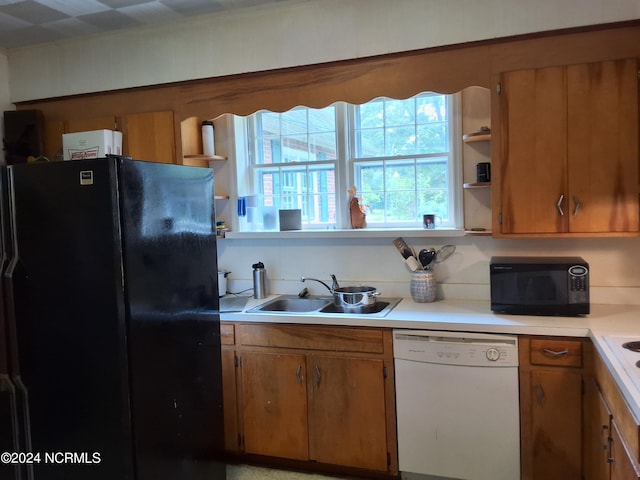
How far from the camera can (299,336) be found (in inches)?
105

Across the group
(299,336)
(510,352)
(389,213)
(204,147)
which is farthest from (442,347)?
(204,147)

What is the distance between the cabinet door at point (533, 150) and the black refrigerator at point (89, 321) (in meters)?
1.68

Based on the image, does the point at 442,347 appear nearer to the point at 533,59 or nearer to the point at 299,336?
the point at 299,336

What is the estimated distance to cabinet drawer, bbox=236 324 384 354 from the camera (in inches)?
101

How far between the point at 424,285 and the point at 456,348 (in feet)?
1.80

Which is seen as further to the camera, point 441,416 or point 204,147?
point 204,147

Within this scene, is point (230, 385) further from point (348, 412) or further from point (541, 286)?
point (541, 286)

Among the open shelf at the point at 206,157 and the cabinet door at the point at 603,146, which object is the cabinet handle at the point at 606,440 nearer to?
the cabinet door at the point at 603,146

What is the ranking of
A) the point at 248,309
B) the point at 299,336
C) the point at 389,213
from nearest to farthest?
1. the point at 299,336
2. the point at 248,309
3. the point at 389,213

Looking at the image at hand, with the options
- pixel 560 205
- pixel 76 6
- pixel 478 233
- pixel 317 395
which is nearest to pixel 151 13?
pixel 76 6

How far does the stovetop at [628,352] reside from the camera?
64.7 inches

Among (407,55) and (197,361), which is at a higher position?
(407,55)

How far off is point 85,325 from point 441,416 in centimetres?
170

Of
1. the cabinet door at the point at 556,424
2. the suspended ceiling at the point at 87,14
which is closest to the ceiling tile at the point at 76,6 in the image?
the suspended ceiling at the point at 87,14
